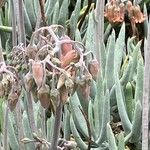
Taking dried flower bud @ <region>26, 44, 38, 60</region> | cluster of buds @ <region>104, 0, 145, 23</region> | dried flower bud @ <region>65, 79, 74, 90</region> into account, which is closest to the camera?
dried flower bud @ <region>65, 79, 74, 90</region>

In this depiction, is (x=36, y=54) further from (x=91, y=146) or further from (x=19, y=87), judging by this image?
(x=91, y=146)

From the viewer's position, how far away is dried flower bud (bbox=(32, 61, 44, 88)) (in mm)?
849

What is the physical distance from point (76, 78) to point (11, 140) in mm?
699

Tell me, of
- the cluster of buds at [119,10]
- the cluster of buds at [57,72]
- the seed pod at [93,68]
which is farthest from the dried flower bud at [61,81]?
the cluster of buds at [119,10]

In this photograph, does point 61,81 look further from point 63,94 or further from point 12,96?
point 12,96

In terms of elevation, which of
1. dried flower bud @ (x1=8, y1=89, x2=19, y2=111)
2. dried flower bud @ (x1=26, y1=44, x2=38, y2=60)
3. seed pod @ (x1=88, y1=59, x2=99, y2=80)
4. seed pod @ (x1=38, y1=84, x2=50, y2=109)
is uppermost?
dried flower bud @ (x1=26, y1=44, x2=38, y2=60)

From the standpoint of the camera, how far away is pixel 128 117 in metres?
1.75

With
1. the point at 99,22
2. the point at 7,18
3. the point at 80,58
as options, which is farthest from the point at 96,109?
the point at 7,18

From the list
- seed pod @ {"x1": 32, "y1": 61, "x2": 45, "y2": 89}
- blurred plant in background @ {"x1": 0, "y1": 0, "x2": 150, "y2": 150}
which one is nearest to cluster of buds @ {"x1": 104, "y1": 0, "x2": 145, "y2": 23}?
blurred plant in background @ {"x1": 0, "y1": 0, "x2": 150, "y2": 150}

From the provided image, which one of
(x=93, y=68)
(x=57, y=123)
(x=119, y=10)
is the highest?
(x=119, y=10)

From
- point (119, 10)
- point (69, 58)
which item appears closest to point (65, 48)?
point (69, 58)

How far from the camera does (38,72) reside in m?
0.85

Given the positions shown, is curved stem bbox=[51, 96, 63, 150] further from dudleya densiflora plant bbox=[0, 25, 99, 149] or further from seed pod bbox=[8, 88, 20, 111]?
seed pod bbox=[8, 88, 20, 111]

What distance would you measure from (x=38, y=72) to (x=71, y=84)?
63 mm
